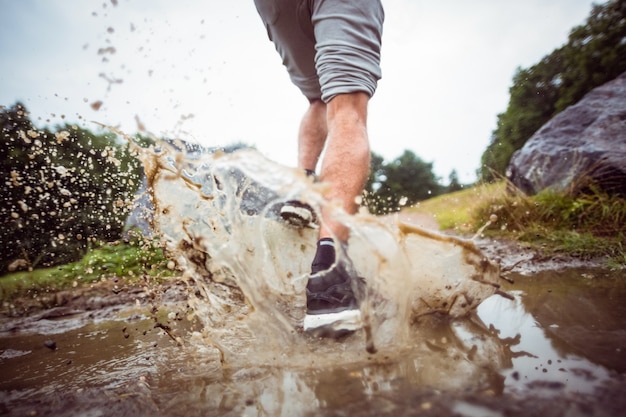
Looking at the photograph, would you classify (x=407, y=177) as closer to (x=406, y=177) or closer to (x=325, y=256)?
(x=406, y=177)

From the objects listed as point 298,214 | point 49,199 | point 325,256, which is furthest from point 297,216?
point 49,199

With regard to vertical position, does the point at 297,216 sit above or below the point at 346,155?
below

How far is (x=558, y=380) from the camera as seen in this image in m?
0.78

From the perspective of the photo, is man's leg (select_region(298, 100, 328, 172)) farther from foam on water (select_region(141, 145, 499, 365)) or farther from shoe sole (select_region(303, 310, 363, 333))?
shoe sole (select_region(303, 310, 363, 333))

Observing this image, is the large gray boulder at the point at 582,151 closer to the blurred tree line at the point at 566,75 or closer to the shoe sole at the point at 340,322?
the blurred tree line at the point at 566,75

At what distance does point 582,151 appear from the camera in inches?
131

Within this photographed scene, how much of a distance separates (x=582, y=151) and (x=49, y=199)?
600 cm

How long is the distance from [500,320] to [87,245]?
472cm

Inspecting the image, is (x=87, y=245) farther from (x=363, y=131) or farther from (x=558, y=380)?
(x=558, y=380)

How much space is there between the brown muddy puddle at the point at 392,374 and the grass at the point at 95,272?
1.56 meters

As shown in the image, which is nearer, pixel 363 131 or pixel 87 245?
pixel 363 131

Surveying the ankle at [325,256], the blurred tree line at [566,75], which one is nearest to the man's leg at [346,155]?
the ankle at [325,256]

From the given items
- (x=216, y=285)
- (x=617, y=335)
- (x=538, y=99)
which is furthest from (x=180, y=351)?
(x=538, y=99)

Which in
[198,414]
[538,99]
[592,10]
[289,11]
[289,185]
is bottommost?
[198,414]
